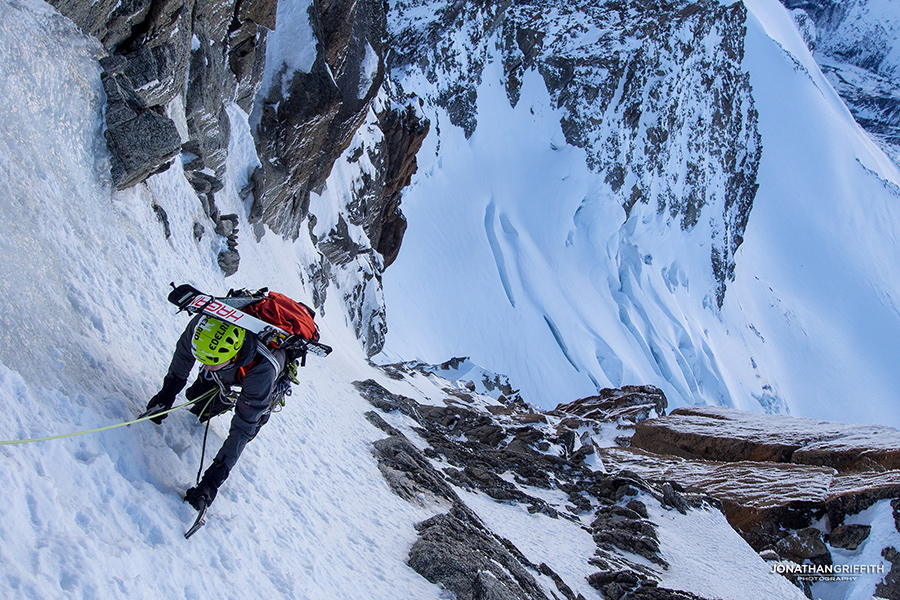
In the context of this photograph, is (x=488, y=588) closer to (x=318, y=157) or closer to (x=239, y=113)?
(x=239, y=113)

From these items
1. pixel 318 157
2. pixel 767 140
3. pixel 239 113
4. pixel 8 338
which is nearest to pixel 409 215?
pixel 318 157

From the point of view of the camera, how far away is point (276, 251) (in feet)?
56.4

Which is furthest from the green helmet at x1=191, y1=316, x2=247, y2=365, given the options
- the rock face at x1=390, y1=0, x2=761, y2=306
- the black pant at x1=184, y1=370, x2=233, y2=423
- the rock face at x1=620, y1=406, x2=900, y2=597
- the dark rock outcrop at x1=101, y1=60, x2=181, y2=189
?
the rock face at x1=390, y1=0, x2=761, y2=306

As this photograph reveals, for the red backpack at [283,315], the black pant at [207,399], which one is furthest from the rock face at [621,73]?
the black pant at [207,399]

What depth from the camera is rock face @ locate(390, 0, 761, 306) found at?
160 ft

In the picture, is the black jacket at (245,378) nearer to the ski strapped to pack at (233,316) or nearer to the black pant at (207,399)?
the ski strapped to pack at (233,316)

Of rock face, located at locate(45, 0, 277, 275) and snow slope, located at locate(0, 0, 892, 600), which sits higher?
rock face, located at locate(45, 0, 277, 275)

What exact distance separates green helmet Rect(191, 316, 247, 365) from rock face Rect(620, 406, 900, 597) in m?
15.7

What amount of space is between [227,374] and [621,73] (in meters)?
61.5

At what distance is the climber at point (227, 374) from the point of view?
3.97 m

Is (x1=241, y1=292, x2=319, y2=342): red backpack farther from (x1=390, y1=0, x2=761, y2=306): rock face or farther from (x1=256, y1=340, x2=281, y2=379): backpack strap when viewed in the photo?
(x1=390, y1=0, x2=761, y2=306): rock face

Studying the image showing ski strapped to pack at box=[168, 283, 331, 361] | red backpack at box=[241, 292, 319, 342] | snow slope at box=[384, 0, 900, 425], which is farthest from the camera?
snow slope at box=[384, 0, 900, 425]

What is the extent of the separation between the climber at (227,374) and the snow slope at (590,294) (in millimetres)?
30000

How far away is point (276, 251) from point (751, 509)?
53.8 ft
